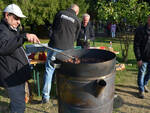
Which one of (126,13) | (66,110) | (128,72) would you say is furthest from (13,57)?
(126,13)

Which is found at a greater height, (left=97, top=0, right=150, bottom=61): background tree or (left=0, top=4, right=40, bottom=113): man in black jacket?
(left=97, top=0, right=150, bottom=61): background tree

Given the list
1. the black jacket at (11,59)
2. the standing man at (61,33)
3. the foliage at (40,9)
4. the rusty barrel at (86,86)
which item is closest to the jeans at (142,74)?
the standing man at (61,33)

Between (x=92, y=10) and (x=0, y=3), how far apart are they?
12.3m

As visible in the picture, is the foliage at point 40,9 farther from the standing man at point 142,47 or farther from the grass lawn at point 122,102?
the standing man at point 142,47

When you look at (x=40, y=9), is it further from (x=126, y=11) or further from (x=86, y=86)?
(x=86, y=86)

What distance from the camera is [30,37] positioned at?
1.89 m

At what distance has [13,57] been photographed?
2117 mm

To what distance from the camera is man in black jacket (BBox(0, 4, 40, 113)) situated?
1.89 meters

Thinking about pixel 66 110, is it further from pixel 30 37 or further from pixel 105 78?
pixel 30 37

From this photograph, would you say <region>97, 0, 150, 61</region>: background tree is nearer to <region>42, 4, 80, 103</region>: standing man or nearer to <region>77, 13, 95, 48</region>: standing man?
<region>77, 13, 95, 48</region>: standing man

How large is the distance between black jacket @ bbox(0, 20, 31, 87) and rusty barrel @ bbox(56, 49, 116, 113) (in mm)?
537

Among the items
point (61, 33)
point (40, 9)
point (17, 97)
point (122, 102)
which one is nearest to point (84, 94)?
point (17, 97)

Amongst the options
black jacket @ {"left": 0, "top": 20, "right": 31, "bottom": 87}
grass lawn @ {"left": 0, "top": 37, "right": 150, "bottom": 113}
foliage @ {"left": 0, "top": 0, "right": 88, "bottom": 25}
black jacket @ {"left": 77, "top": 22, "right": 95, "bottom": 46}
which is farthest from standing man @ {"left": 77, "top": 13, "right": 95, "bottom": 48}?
foliage @ {"left": 0, "top": 0, "right": 88, "bottom": 25}

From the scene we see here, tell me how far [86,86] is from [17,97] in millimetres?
1081
